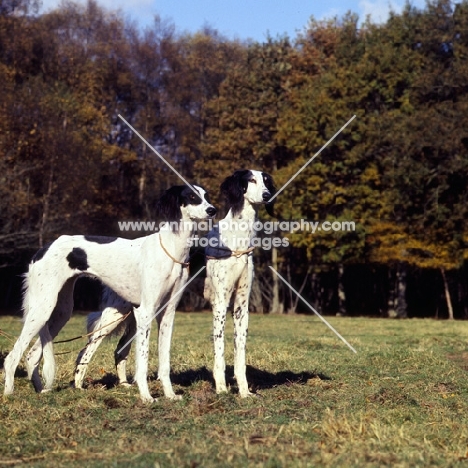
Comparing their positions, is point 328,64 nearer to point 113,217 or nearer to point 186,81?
point 186,81

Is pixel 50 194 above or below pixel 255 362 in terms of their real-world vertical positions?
above

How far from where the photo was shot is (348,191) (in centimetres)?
3797

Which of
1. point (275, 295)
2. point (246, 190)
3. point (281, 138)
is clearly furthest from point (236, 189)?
point (275, 295)

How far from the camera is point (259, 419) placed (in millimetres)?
7832

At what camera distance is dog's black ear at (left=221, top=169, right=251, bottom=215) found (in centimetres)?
978

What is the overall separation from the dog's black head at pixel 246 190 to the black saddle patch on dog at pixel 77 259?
1813 millimetres

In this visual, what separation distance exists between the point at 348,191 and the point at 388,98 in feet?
16.8

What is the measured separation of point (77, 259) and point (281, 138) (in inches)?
1201

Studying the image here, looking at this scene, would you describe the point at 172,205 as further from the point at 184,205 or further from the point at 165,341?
the point at 165,341

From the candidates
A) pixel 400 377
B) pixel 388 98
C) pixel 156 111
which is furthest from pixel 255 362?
pixel 156 111

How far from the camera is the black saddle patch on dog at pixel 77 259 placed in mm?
9875

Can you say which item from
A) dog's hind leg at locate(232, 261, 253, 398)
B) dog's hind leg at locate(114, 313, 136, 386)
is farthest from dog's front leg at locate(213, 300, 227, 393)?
dog's hind leg at locate(114, 313, 136, 386)

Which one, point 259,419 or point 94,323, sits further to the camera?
point 94,323

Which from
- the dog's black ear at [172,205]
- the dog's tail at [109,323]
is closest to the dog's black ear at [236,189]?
the dog's black ear at [172,205]
